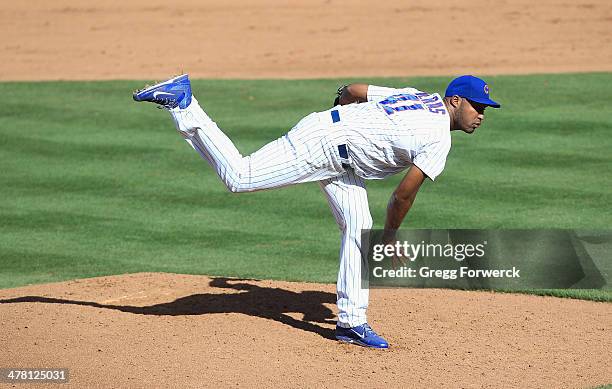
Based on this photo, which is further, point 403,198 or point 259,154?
point 259,154

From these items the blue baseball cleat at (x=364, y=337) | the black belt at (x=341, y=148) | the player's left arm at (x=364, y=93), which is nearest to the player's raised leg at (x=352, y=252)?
the blue baseball cleat at (x=364, y=337)

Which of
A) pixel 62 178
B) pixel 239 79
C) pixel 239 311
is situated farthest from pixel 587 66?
pixel 239 311

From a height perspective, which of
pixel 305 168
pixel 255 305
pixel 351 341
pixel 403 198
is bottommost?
pixel 351 341

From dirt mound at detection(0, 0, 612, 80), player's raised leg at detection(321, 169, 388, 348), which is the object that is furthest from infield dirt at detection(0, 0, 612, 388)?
dirt mound at detection(0, 0, 612, 80)

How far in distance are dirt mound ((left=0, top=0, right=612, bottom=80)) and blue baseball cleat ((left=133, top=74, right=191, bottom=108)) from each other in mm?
10193

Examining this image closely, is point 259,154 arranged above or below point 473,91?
below

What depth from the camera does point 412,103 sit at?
6.49m

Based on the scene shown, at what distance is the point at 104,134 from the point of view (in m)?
13.2

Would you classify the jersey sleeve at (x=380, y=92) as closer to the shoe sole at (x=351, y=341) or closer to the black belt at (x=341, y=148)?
the black belt at (x=341, y=148)

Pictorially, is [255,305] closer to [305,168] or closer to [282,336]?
[282,336]

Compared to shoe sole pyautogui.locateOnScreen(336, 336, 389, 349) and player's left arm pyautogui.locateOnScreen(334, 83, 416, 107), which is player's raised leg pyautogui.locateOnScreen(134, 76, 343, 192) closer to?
player's left arm pyautogui.locateOnScreen(334, 83, 416, 107)

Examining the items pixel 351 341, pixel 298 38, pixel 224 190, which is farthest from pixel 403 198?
pixel 298 38

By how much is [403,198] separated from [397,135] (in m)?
0.40

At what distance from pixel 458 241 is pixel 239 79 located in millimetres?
7823
